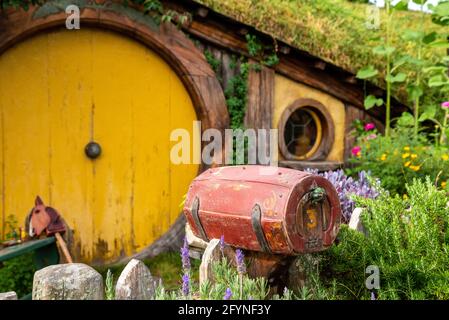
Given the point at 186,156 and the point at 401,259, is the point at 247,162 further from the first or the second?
the point at 401,259

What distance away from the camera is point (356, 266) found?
8.70 feet

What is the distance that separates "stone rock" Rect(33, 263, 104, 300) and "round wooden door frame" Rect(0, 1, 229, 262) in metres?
3.63

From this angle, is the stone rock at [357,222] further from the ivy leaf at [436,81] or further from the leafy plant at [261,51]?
the ivy leaf at [436,81]

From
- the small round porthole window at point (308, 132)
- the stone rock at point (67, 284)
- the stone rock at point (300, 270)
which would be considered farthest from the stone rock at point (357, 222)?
the small round porthole window at point (308, 132)

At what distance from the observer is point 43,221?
14.3 feet

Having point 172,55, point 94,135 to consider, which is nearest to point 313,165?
point 172,55

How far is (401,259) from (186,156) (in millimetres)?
3493

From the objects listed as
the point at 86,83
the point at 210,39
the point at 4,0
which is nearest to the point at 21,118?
the point at 86,83

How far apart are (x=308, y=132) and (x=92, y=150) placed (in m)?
2.59

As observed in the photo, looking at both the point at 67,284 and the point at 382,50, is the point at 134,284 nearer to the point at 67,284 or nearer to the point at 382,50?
the point at 67,284

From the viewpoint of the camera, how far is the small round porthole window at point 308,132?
6.20 metres

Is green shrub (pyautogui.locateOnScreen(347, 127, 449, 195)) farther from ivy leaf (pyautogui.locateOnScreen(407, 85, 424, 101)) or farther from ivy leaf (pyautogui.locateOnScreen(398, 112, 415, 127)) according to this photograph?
ivy leaf (pyautogui.locateOnScreen(407, 85, 424, 101))

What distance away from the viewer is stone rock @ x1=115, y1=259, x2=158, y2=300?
1.96 metres
